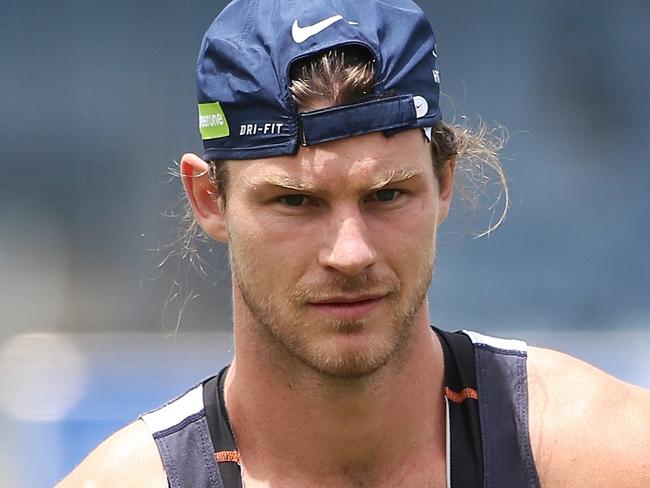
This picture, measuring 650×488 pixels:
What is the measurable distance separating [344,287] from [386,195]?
21 cm

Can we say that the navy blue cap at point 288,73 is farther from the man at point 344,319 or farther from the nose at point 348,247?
the nose at point 348,247

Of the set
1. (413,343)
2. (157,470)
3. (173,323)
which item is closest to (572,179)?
(173,323)

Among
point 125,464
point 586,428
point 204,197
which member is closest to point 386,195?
point 204,197

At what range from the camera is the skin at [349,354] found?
2223 mm

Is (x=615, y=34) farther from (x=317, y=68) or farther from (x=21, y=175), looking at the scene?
(x=317, y=68)

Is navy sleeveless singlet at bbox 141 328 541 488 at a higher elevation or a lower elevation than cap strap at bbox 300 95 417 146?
lower

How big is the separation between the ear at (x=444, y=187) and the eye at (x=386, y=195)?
0.61ft

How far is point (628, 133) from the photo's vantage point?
4703 millimetres

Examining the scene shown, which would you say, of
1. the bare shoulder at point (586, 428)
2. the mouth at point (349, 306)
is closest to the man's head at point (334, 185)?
the mouth at point (349, 306)

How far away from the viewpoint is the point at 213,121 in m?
2.39

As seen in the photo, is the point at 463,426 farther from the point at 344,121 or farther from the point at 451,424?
the point at 344,121

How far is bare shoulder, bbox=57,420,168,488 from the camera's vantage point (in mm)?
2408

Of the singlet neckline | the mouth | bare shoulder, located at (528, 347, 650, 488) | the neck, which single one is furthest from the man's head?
bare shoulder, located at (528, 347, 650, 488)

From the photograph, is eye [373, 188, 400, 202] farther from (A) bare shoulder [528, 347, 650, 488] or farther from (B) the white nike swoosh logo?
(A) bare shoulder [528, 347, 650, 488]
